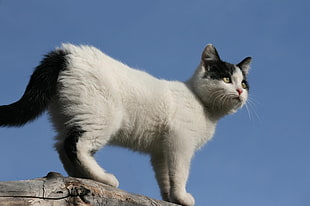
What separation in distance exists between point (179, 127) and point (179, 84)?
0.92 metres

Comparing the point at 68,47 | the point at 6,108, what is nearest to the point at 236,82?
the point at 68,47

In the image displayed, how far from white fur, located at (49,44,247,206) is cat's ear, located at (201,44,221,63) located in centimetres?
17

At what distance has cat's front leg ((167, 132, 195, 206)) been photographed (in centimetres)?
574

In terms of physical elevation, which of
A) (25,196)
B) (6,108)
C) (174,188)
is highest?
(6,108)

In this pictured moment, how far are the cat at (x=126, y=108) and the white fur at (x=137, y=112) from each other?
1 centimetres

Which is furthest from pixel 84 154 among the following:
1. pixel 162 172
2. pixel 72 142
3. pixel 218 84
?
pixel 218 84

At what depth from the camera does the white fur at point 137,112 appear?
512 centimetres

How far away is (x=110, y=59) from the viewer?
227 inches

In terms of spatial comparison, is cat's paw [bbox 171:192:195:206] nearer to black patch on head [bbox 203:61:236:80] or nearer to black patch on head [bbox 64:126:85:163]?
black patch on head [bbox 64:126:85:163]

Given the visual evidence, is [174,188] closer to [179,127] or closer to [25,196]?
[179,127]

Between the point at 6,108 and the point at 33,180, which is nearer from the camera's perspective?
the point at 33,180

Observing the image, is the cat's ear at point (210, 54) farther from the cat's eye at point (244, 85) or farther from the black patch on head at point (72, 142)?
the black patch on head at point (72, 142)

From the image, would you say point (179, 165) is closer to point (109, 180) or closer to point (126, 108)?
point (126, 108)

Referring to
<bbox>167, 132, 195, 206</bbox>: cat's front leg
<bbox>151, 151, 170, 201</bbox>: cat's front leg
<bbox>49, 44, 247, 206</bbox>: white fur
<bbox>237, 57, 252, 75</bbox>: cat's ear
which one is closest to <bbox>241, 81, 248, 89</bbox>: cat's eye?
<bbox>49, 44, 247, 206</bbox>: white fur
